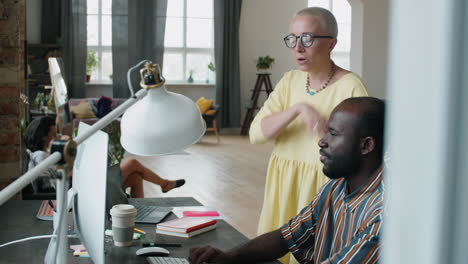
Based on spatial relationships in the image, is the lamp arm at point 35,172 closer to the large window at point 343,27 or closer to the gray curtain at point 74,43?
the gray curtain at point 74,43

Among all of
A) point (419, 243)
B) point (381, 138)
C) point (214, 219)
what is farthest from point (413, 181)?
point (214, 219)

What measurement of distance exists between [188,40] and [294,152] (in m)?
10.8

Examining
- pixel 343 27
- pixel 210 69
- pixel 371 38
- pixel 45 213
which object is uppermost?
pixel 343 27

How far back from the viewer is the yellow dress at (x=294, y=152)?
1.98 metres

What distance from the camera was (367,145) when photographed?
5.10ft

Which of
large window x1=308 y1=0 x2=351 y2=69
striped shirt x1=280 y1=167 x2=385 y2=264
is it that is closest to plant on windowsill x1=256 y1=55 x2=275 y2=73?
large window x1=308 y1=0 x2=351 y2=69

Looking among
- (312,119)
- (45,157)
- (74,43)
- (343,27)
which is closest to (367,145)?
(312,119)

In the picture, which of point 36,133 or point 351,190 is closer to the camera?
point 351,190

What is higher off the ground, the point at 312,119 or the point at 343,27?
the point at 343,27

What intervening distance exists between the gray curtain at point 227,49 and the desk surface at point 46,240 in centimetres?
995

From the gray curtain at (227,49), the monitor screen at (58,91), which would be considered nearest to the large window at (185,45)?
the gray curtain at (227,49)

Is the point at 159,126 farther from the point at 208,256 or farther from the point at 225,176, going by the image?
the point at 225,176

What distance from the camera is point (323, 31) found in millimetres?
1948

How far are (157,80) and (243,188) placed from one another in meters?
5.48
